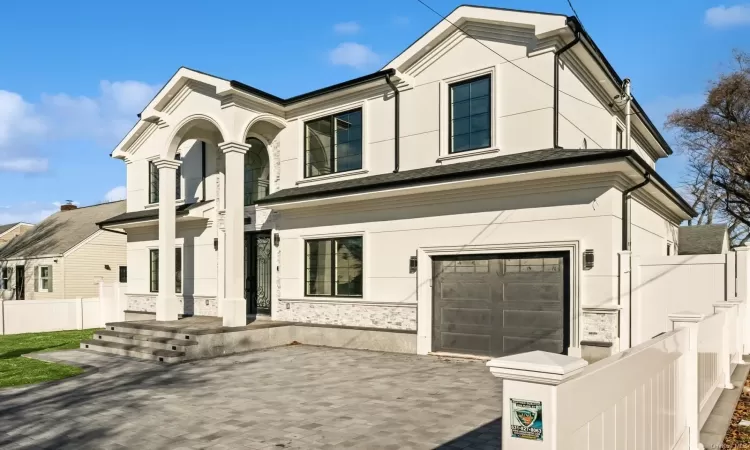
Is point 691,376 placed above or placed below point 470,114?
below

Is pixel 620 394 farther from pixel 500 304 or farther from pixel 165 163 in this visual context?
pixel 165 163

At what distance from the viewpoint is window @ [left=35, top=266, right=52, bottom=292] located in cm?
2531

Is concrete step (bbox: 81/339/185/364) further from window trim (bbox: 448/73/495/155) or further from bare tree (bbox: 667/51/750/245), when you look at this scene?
bare tree (bbox: 667/51/750/245)

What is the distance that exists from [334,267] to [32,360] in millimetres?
7226

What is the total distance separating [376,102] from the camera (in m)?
12.5

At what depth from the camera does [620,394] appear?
10.0 feet

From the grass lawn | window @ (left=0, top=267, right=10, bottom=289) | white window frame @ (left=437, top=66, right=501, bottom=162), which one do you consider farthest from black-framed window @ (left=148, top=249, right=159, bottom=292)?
window @ (left=0, top=267, right=10, bottom=289)

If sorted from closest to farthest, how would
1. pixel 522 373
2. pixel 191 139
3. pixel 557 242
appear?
pixel 522 373, pixel 557 242, pixel 191 139

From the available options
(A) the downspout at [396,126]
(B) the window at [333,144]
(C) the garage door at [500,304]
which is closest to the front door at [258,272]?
(B) the window at [333,144]

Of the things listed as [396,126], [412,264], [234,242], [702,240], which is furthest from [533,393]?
[702,240]

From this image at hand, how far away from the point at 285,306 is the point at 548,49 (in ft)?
29.1

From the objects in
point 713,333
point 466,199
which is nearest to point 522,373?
point 713,333

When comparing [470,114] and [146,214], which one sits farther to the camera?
[146,214]

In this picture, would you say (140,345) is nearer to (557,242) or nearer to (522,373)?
(557,242)
